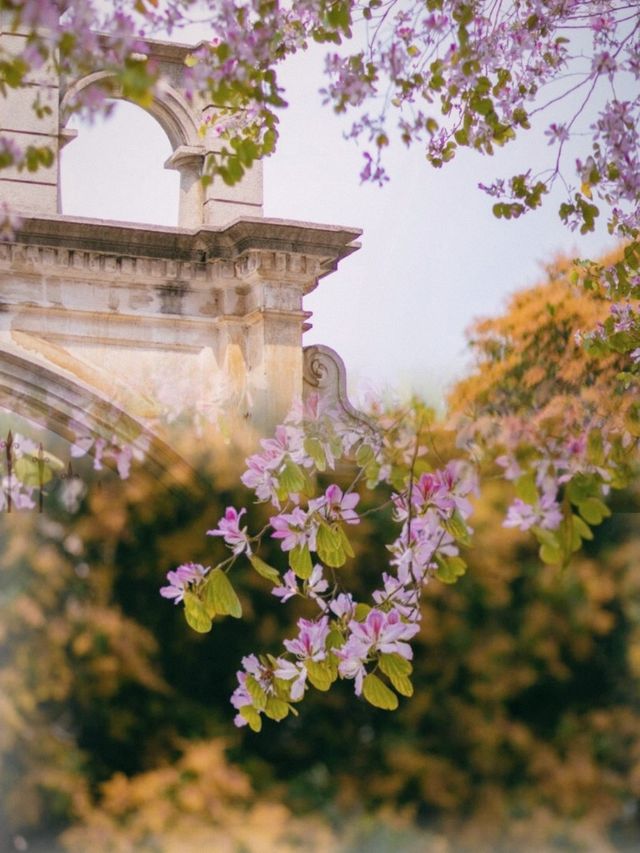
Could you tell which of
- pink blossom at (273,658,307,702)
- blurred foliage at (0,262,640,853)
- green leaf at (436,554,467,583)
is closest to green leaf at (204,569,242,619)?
pink blossom at (273,658,307,702)

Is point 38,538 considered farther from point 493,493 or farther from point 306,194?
point 306,194

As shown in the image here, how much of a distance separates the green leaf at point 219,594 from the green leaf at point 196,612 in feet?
0.06

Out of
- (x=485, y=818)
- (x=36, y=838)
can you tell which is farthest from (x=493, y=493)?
(x=36, y=838)

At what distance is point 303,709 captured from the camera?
4953mm

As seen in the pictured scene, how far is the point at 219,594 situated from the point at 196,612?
0.06 metres

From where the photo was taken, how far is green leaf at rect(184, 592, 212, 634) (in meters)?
2.37

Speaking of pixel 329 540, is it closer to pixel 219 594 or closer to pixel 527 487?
pixel 219 594

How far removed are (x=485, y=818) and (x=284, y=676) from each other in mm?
2899

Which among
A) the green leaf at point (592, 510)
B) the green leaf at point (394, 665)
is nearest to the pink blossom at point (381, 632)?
the green leaf at point (394, 665)

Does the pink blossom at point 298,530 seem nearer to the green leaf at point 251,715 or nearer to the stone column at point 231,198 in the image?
the green leaf at point 251,715

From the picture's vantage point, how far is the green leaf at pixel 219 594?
2312mm

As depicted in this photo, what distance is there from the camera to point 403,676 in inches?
91.8

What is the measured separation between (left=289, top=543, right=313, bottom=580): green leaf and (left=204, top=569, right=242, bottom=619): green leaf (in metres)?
0.15

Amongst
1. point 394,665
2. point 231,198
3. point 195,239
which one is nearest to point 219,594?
point 394,665
